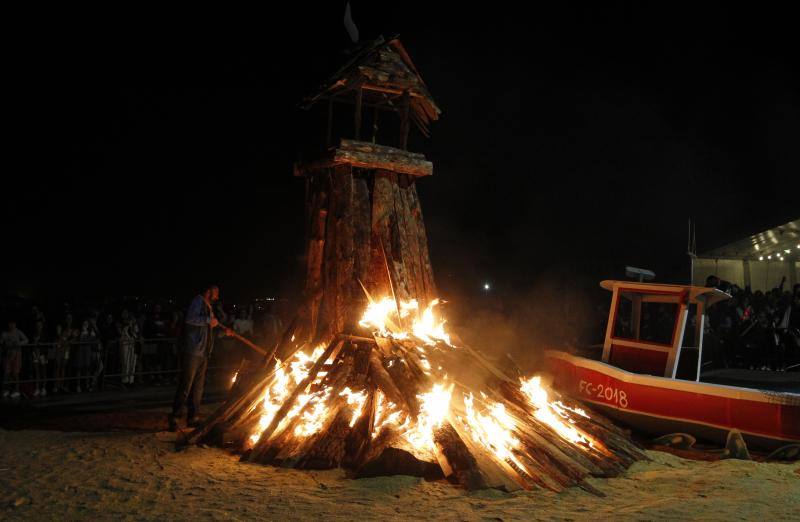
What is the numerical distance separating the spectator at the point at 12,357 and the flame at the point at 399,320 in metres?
7.81

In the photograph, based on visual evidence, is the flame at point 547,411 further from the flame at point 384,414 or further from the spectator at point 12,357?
the spectator at point 12,357

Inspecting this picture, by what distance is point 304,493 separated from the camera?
239 inches

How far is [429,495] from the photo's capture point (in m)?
6.05

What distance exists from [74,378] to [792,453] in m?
13.2

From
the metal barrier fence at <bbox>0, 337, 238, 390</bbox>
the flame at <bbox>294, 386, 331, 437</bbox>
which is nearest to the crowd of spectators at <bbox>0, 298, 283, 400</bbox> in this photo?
the metal barrier fence at <bbox>0, 337, 238, 390</bbox>

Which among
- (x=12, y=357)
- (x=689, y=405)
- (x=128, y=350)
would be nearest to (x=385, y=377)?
(x=689, y=405)

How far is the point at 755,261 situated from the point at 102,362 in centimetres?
2319

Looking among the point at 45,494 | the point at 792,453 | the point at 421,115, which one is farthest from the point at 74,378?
the point at 792,453

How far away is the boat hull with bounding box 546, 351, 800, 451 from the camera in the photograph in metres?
8.48

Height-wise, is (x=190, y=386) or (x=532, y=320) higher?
(x=532, y=320)

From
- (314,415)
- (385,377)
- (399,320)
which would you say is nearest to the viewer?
(314,415)

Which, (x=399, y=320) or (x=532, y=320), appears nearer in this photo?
(x=399, y=320)

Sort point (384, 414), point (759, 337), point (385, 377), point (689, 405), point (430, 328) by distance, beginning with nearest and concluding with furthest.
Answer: point (384, 414), point (385, 377), point (689, 405), point (430, 328), point (759, 337)

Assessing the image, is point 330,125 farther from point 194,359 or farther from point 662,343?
point 662,343
